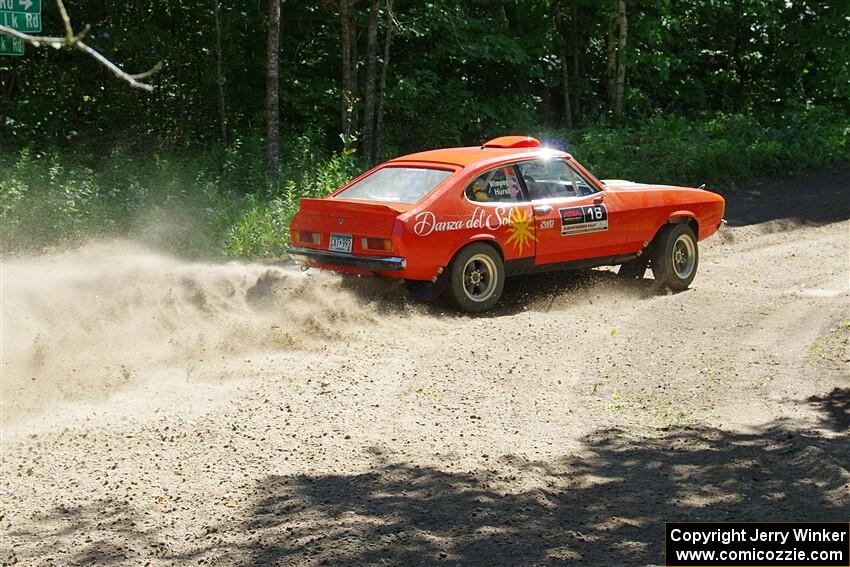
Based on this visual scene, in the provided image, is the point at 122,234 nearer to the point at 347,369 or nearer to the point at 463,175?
the point at 463,175

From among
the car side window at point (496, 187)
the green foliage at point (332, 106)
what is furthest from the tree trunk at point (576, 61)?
the car side window at point (496, 187)

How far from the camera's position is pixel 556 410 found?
761 cm

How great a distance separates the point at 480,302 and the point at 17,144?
12.2 m

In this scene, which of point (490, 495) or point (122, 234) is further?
point (122, 234)

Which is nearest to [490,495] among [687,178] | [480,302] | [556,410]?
[556,410]

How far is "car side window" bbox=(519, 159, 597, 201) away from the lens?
36.0 ft

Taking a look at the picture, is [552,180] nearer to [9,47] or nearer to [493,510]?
[9,47]

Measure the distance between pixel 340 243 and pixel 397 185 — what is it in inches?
35.2

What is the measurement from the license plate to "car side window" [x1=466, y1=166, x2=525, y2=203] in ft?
4.07

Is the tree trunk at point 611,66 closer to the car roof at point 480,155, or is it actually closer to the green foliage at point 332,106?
the green foliage at point 332,106

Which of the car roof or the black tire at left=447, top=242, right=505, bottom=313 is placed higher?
the car roof

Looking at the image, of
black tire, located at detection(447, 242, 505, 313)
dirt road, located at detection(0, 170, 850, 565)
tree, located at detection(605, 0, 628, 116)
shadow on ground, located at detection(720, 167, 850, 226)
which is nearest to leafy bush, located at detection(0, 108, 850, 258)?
shadow on ground, located at detection(720, 167, 850, 226)

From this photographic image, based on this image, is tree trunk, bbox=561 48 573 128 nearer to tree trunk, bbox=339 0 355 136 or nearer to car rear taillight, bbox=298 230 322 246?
tree trunk, bbox=339 0 355 136

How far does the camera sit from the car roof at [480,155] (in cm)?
1076
